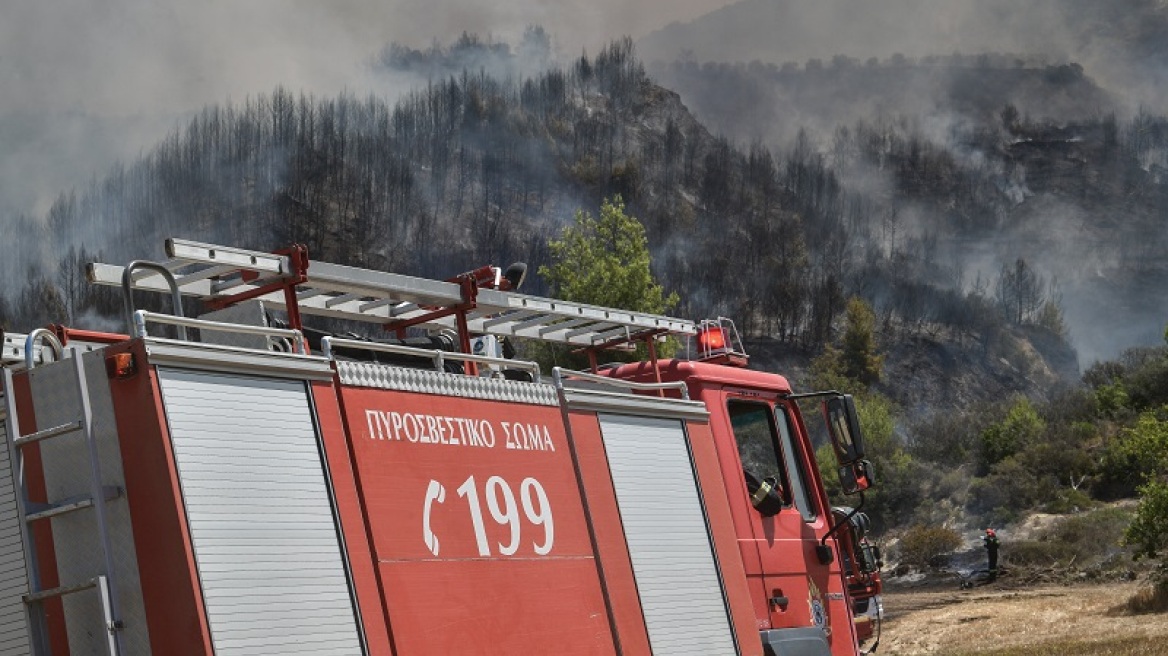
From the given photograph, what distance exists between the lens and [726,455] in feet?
31.7

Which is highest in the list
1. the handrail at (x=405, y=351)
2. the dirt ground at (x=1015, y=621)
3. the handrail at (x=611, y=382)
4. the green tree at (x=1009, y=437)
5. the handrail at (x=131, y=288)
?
the handrail at (x=131, y=288)

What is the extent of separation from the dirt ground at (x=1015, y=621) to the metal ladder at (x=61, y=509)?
1300cm

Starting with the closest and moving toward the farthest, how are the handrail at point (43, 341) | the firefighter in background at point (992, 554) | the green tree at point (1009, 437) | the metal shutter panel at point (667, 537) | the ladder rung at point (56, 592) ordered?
the ladder rung at point (56, 592) < the handrail at point (43, 341) < the metal shutter panel at point (667, 537) < the firefighter in background at point (992, 554) < the green tree at point (1009, 437)

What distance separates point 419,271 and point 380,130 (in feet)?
24.6

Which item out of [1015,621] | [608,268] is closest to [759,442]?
[1015,621]

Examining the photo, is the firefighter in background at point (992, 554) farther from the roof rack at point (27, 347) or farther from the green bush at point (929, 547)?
the roof rack at point (27, 347)

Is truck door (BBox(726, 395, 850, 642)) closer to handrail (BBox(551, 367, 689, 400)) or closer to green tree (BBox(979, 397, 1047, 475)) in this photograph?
handrail (BBox(551, 367, 689, 400))

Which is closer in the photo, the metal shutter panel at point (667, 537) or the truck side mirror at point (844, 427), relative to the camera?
the metal shutter panel at point (667, 537)

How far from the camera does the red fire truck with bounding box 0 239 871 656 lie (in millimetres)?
5809

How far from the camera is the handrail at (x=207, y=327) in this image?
5926mm

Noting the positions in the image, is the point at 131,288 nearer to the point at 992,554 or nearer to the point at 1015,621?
the point at 1015,621

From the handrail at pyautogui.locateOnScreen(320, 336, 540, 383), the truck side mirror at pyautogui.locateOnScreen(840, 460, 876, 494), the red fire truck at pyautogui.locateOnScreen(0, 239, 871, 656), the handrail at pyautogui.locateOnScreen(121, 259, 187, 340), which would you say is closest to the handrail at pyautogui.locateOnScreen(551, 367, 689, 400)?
the red fire truck at pyautogui.locateOnScreen(0, 239, 871, 656)

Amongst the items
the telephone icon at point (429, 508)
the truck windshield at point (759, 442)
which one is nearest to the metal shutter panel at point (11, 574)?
the telephone icon at point (429, 508)

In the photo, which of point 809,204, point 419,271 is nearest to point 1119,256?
point 809,204
